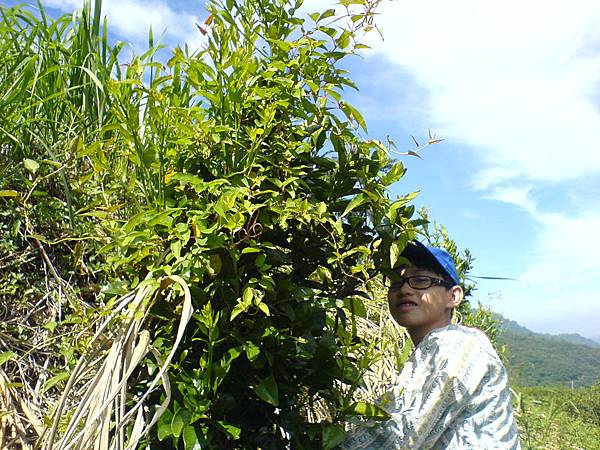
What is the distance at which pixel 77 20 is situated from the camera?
2.69 metres

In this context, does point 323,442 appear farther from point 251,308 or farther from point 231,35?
point 231,35

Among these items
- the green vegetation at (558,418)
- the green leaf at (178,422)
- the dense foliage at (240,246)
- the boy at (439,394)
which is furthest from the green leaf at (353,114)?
the green vegetation at (558,418)

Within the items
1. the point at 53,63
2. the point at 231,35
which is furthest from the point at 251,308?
the point at 53,63

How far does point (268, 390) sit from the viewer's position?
1427mm

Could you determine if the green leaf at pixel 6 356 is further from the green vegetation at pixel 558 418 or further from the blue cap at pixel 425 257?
the green vegetation at pixel 558 418

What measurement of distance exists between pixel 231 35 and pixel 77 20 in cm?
150

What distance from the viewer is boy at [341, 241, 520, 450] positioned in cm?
181

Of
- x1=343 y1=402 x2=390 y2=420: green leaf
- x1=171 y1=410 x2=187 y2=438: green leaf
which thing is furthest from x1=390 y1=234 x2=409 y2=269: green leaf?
x1=171 y1=410 x2=187 y2=438: green leaf

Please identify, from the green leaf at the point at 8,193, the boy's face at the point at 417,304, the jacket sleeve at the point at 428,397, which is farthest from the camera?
the boy's face at the point at 417,304

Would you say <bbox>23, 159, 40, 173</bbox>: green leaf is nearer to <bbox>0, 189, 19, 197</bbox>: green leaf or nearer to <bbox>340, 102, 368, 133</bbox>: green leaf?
<bbox>0, 189, 19, 197</bbox>: green leaf

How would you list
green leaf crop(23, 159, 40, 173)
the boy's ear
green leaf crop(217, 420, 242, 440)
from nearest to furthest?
green leaf crop(217, 420, 242, 440)
green leaf crop(23, 159, 40, 173)
the boy's ear

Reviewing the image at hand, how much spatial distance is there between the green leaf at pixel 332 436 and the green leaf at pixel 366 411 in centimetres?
6

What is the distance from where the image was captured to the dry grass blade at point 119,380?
4.10ft

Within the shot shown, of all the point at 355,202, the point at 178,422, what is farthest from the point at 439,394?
the point at 178,422
